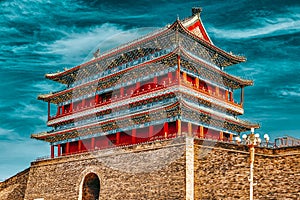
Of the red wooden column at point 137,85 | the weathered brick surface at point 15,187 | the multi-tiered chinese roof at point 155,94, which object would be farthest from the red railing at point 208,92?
the weathered brick surface at point 15,187

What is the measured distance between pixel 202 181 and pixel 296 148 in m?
5.95

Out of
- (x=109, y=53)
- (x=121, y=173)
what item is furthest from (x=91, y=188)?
(x=109, y=53)

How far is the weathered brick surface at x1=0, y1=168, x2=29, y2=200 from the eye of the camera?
40.4 meters

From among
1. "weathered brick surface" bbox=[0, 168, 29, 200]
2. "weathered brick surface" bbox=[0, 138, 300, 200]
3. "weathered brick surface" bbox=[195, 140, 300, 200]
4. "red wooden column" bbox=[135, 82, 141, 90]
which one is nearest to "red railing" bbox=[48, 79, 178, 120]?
"red wooden column" bbox=[135, 82, 141, 90]

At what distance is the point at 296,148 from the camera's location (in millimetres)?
24875


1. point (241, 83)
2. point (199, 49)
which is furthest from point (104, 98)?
point (241, 83)

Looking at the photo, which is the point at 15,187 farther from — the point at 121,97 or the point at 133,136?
the point at 133,136

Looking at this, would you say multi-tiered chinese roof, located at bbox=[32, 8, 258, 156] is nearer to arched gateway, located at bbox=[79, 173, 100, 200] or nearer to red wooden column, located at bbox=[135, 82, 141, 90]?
red wooden column, located at bbox=[135, 82, 141, 90]

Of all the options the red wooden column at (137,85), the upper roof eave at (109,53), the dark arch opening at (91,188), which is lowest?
the dark arch opening at (91,188)

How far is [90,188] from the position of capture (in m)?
34.8

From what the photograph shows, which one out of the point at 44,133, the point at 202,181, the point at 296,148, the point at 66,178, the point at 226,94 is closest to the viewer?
the point at 296,148

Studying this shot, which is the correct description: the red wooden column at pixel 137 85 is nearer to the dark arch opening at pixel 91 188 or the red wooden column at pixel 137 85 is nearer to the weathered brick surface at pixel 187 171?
the weathered brick surface at pixel 187 171

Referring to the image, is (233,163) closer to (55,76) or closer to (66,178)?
(66,178)

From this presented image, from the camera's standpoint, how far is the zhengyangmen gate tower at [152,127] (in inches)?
1061
